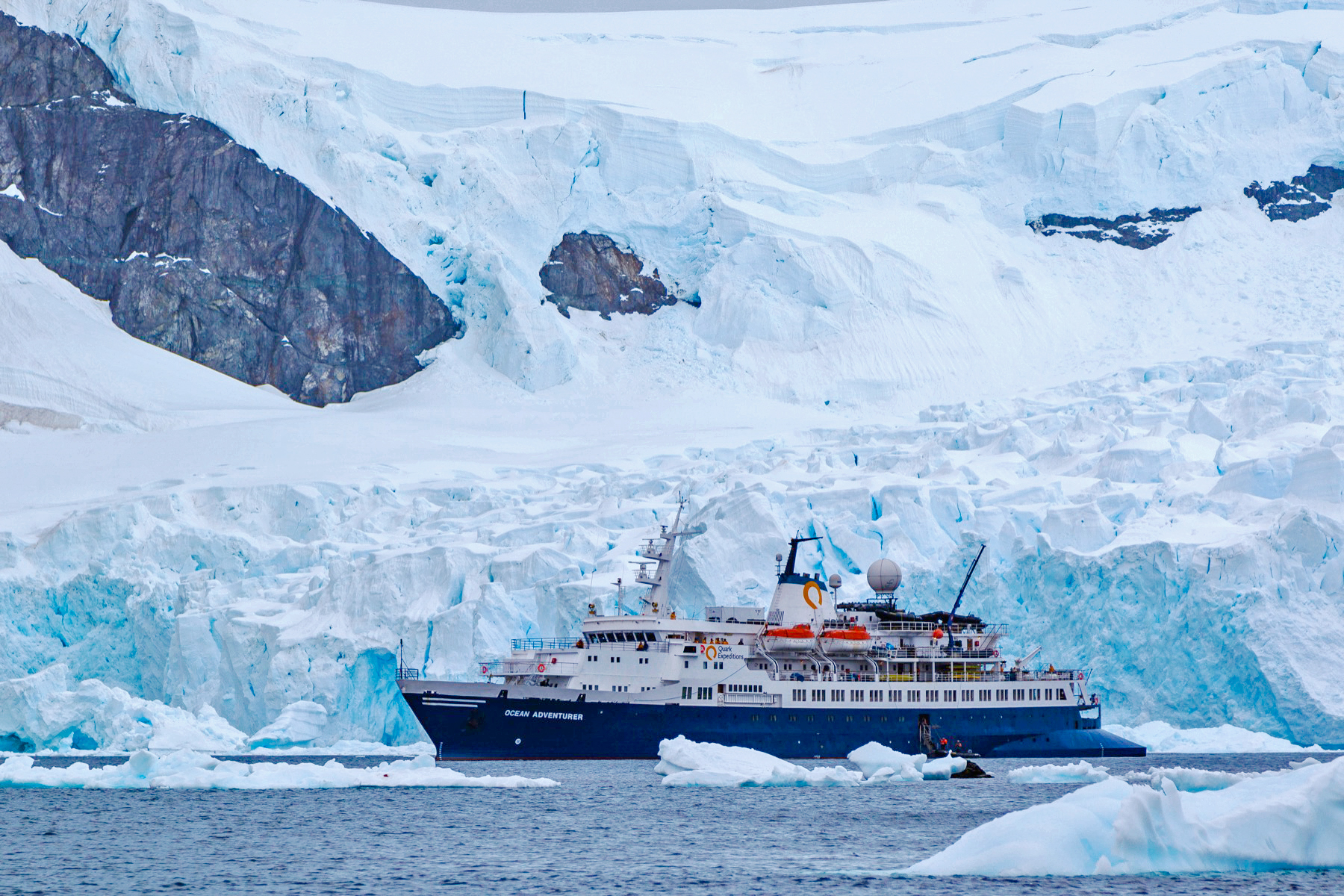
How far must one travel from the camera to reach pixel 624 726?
106 ft

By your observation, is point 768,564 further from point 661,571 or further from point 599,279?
point 599,279

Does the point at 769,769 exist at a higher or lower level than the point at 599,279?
lower

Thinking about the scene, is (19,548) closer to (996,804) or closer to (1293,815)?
(996,804)

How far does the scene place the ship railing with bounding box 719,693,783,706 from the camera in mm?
32438

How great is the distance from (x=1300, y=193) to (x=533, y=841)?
4612 cm

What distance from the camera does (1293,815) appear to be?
1569 cm

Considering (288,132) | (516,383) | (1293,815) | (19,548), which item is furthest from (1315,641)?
(288,132)

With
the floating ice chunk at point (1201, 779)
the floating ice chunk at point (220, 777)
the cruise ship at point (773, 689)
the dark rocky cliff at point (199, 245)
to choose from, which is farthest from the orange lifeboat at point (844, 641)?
the dark rocky cliff at point (199, 245)

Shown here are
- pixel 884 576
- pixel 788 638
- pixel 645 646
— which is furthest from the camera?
pixel 884 576

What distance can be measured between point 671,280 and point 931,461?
19166 millimetres

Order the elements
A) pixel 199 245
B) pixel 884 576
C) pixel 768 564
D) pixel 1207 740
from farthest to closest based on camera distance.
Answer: pixel 199 245
pixel 768 564
pixel 884 576
pixel 1207 740

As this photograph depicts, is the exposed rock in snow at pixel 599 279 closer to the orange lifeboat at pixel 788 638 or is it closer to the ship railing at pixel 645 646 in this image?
the orange lifeboat at pixel 788 638

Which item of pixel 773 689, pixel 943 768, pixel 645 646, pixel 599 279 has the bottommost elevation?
pixel 943 768

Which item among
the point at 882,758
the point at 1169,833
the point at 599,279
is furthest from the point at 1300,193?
the point at 1169,833
